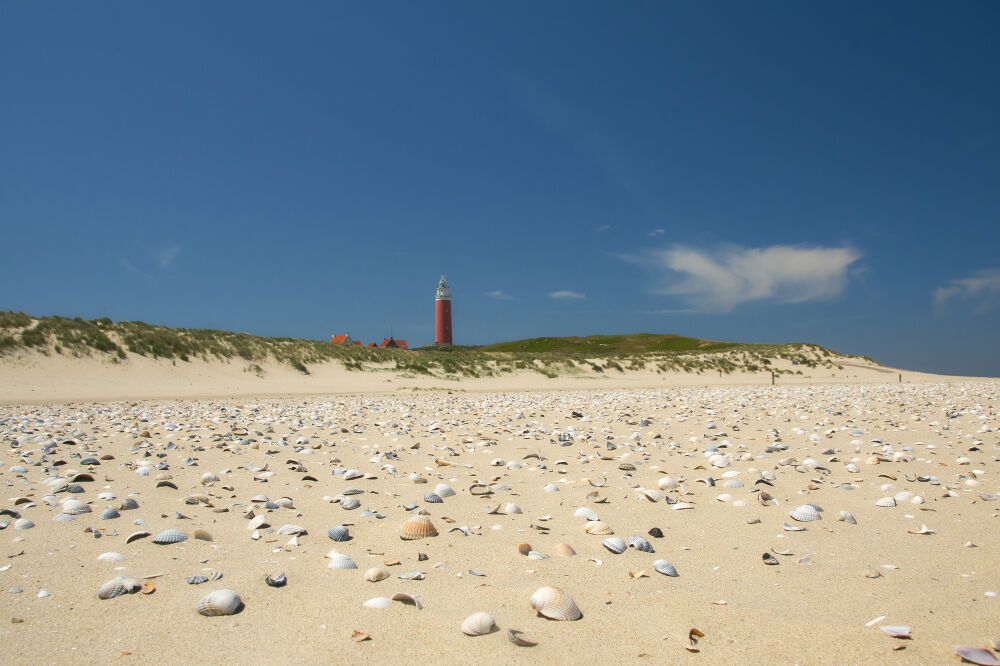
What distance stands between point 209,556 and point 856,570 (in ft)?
14.2

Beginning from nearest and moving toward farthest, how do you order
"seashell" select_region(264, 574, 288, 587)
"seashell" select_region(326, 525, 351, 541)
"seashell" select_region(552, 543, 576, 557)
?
"seashell" select_region(264, 574, 288, 587)
"seashell" select_region(552, 543, 576, 557)
"seashell" select_region(326, 525, 351, 541)

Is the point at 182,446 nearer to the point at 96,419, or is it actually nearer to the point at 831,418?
the point at 96,419

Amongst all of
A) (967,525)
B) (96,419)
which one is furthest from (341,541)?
(96,419)

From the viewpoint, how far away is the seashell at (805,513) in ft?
14.8

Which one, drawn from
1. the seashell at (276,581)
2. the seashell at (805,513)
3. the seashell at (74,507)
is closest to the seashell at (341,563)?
the seashell at (276,581)

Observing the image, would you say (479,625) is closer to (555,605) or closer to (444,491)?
(555,605)

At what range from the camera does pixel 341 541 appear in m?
4.11

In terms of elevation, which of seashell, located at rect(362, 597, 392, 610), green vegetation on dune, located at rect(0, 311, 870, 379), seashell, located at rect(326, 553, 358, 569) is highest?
green vegetation on dune, located at rect(0, 311, 870, 379)

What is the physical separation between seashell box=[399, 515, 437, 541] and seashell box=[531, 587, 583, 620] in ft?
4.46

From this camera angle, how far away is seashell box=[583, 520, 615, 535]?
4258mm

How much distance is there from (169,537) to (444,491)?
7.79ft

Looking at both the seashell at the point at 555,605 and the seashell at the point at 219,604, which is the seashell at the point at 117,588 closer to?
the seashell at the point at 219,604

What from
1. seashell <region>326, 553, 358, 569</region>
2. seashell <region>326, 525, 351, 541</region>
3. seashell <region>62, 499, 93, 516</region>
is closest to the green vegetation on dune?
seashell <region>62, 499, 93, 516</region>

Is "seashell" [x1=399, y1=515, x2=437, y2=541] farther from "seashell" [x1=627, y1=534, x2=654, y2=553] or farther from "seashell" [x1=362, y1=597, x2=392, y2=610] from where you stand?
"seashell" [x1=627, y1=534, x2=654, y2=553]
